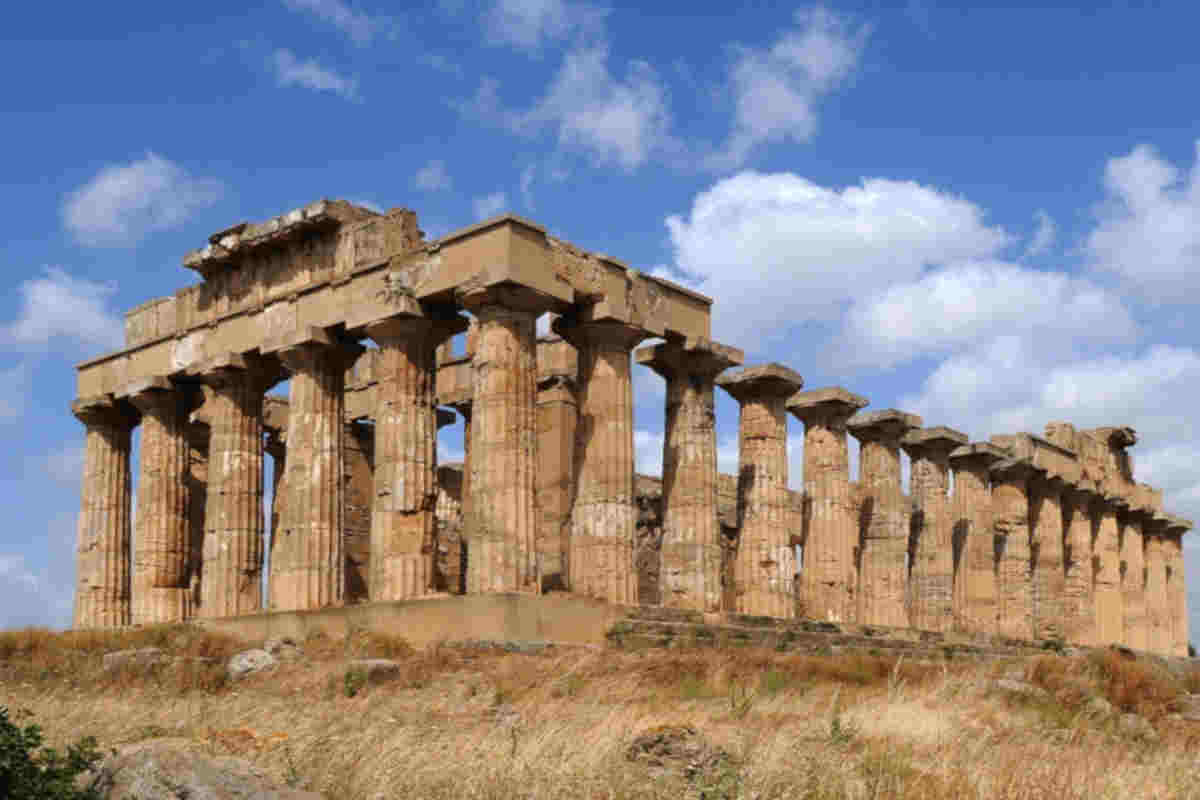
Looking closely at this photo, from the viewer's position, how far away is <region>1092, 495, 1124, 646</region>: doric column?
40.2 metres

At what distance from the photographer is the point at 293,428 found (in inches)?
979

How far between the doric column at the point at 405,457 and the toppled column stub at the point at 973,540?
1577 cm

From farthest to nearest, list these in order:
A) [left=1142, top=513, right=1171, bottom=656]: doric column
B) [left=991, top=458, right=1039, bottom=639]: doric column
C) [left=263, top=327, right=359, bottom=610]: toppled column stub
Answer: [left=1142, top=513, right=1171, bottom=656]: doric column → [left=991, top=458, right=1039, bottom=639]: doric column → [left=263, top=327, right=359, bottom=610]: toppled column stub

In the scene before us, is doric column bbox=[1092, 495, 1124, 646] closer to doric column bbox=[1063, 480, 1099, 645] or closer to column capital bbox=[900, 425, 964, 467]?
doric column bbox=[1063, 480, 1099, 645]

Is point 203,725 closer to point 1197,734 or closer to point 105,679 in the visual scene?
point 105,679

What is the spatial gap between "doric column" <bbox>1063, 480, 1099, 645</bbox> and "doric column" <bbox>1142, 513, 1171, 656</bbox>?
5509mm

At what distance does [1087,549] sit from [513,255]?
2379 centimetres

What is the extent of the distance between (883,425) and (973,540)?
4.89m

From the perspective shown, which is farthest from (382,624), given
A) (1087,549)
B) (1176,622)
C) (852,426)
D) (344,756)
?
(1176,622)

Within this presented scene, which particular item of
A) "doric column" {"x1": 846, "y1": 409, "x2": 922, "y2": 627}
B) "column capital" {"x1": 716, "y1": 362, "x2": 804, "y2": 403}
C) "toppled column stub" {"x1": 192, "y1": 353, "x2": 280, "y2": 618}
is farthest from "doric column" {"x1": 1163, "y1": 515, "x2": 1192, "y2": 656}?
"toppled column stub" {"x1": 192, "y1": 353, "x2": 280, "y2": 618}

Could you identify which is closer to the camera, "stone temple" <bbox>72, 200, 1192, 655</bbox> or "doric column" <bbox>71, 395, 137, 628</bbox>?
"stone temple" <bbox>72, 200, 1192, 655</bbox>

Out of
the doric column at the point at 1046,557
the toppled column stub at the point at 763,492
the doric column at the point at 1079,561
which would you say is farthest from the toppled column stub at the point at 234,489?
the doric column at the point at 1079,561

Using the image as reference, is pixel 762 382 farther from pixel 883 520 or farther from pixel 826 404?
pixel 883 520

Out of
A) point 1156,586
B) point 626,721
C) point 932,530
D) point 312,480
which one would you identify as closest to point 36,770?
point 626,721
